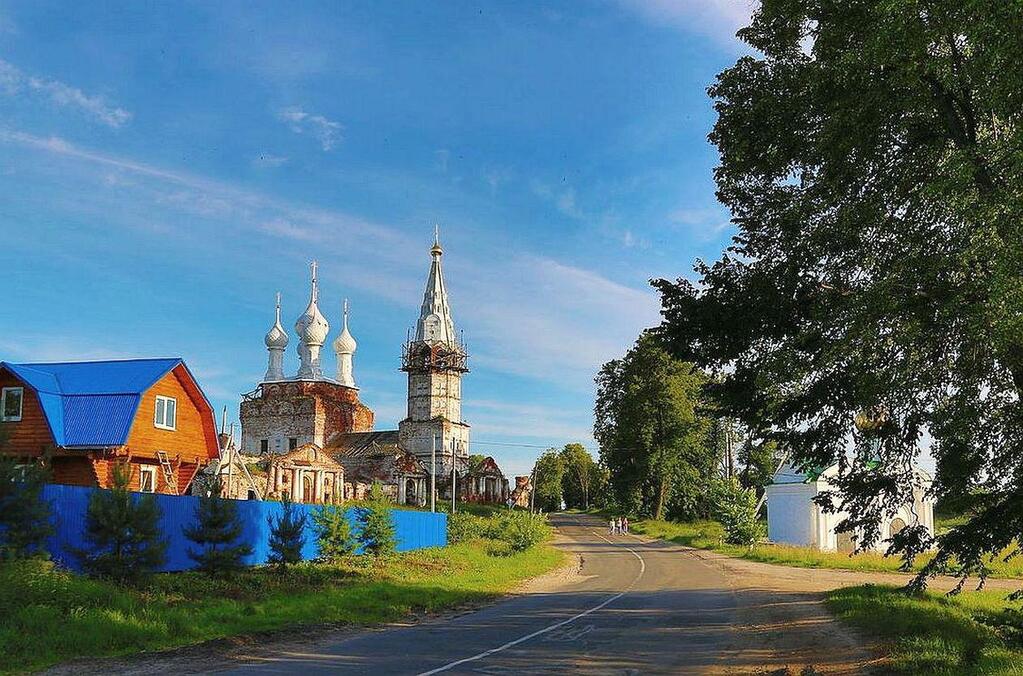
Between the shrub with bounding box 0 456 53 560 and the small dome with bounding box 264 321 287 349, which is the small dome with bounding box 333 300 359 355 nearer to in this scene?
the small dome with bounding box 264 321 287 349

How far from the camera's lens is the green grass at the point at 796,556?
36.2 meters

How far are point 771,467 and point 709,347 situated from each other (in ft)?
276

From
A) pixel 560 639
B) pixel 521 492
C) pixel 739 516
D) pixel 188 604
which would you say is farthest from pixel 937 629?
pixel 521 492

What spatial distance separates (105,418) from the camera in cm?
3162

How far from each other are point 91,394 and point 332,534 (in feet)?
35.9

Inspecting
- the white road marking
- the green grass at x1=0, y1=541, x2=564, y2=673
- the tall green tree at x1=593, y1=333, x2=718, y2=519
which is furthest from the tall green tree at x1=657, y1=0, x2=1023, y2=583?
the tall green tree at x1=593, y1=333, x2=718, y2=519

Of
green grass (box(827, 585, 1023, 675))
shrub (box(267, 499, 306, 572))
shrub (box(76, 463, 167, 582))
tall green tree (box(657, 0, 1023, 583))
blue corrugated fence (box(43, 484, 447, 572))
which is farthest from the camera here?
shrub (box(267, 499, 306, 572))

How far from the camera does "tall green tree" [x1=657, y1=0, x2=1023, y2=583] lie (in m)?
11.1

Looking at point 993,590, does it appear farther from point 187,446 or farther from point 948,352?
point 187,446

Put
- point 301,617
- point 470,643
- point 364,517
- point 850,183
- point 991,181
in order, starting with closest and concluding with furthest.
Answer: point 991,181
point 850,183
point 470,643
point 301,617
point 364,517

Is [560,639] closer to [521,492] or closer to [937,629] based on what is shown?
[937,629]

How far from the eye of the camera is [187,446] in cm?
3506

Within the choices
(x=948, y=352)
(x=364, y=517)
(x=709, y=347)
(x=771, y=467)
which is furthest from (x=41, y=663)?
(x=771, y=467)

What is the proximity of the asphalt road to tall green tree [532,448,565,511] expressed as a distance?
295 ft
